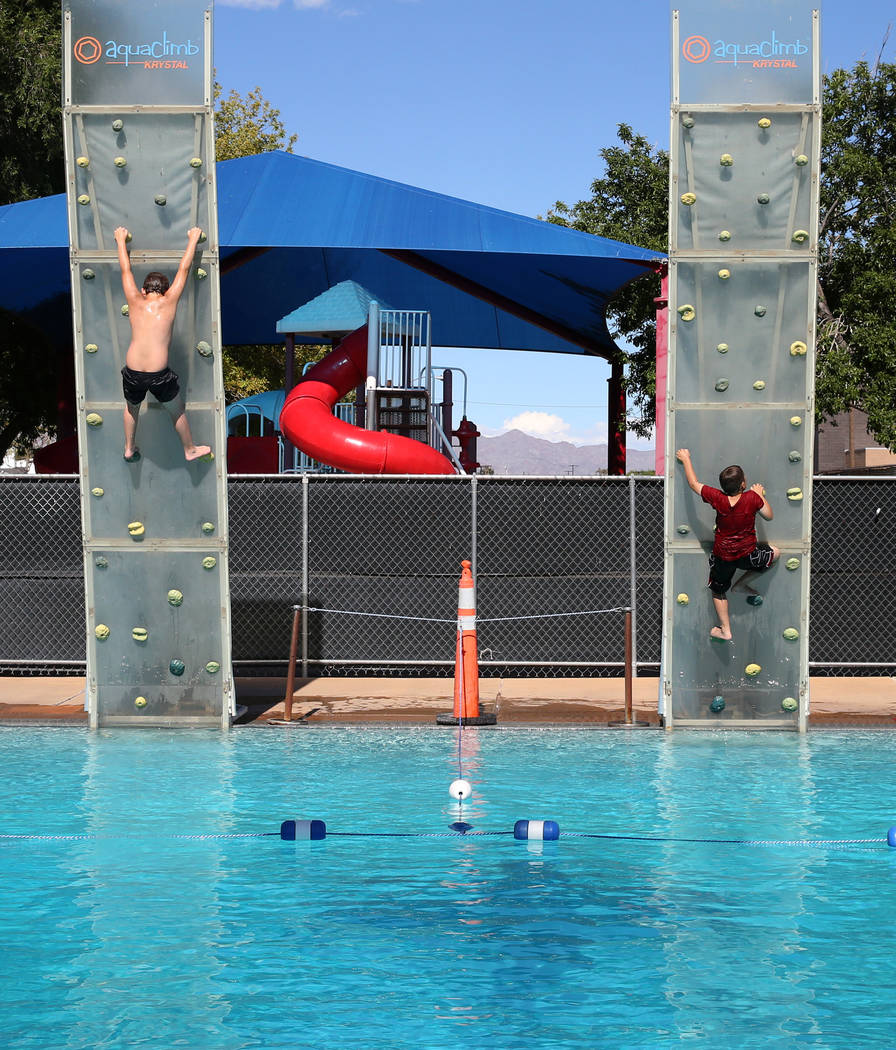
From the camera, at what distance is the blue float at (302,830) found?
26.9 ft

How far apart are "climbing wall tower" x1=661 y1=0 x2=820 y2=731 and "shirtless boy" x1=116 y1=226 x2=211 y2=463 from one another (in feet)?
14.3

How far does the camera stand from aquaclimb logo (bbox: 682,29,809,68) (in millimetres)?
12172

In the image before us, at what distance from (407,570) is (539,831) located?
7.86 meters

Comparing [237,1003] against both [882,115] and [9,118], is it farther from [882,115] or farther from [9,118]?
[882,115]

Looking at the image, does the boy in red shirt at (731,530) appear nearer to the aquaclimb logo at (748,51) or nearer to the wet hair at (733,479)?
the wet hair at (733,479)

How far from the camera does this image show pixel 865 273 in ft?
108

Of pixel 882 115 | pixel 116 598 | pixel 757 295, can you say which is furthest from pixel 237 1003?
pixel 882 115

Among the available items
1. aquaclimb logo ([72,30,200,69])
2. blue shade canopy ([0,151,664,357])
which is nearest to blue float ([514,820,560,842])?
aquaclimb logo ([72,30,200,69])

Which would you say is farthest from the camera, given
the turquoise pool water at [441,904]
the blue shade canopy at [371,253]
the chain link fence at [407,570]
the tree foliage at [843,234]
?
the tree foliage at [843,234]

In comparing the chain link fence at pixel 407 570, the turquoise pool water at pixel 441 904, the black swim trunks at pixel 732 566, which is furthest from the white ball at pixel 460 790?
the chain link fence at pixel 407 570

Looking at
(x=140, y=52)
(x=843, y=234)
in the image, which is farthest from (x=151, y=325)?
(x=843, y=234)

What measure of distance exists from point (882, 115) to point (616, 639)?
24.4 m

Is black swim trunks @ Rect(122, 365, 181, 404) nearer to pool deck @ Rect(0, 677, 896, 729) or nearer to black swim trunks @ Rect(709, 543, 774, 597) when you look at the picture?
A: pool deck @ Rect(0, 677, 896, 729)

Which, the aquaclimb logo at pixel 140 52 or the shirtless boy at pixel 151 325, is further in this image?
the aquaclimb logo at pixel 140 52
